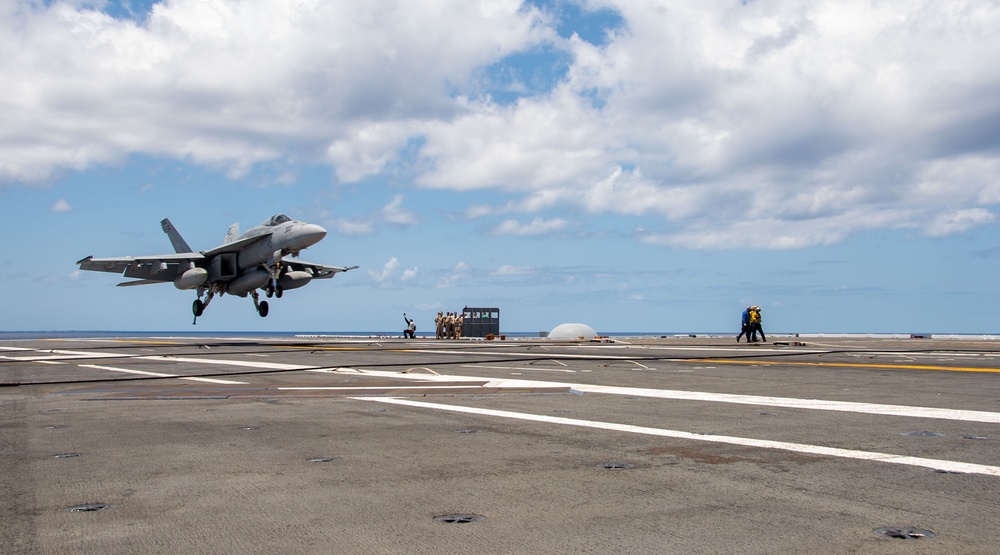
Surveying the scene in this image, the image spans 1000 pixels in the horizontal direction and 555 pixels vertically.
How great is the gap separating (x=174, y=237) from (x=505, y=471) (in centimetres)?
5284

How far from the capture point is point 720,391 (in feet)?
38.8

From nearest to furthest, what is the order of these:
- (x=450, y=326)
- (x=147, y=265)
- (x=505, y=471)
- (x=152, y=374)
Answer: (x=505, y=471)
(x=152, y=374)
(x=147, y=265)
(x=450, y=326)

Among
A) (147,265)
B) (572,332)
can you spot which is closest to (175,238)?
(147,265)

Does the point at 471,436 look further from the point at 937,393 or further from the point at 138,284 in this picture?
the point at 138,284

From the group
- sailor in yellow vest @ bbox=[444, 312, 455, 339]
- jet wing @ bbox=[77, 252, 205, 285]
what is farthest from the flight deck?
sailor in yellow vest @ bbox=[444, 312, 455, 339]

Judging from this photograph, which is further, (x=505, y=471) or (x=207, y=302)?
(x=207, y=302)

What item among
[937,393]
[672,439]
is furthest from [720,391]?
[672,439]

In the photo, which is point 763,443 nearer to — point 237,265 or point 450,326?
point 237,265

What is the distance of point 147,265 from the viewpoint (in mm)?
44844

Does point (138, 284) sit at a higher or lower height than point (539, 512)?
higher

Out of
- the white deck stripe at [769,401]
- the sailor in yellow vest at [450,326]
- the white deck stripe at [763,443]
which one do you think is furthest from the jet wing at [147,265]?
the white deck stripe at [763,443]

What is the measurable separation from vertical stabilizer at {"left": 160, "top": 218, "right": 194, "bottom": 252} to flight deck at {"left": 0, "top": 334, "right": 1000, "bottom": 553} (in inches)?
1715

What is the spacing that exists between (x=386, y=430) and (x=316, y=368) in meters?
10.7

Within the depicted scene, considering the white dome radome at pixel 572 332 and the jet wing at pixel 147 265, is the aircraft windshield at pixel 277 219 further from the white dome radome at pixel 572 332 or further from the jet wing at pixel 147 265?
the white dome radome at pixel 572 332
